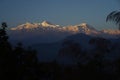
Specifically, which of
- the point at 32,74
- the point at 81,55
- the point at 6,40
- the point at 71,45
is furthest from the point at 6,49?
the point at 71,45

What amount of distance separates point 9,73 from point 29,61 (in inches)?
66.0

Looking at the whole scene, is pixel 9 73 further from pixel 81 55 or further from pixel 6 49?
pixel 81 55

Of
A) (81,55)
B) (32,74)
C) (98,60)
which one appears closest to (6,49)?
(32,74)

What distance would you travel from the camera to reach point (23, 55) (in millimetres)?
21094

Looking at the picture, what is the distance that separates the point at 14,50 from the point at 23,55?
737 mm

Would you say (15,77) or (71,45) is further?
(71,45)

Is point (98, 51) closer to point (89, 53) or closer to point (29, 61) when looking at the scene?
point (89, 53)

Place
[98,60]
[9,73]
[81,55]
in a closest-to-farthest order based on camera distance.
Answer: [9,73], [98,60], [81,55]

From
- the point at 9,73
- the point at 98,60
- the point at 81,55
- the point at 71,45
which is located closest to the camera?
the point at 9,73

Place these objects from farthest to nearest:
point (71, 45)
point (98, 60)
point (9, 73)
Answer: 1. point (71, 45)
2. point (98, 60)
3. point (9, 73)

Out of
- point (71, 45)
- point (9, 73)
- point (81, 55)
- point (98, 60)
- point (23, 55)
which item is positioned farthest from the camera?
point (71, 45)

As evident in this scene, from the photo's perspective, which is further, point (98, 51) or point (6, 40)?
point (98, 51)

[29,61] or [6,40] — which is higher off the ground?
[6,40]

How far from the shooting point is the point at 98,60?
3506 centimetres
